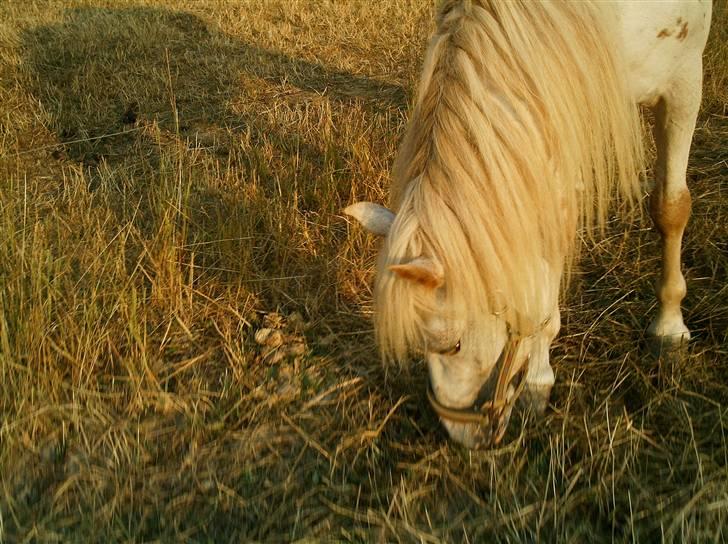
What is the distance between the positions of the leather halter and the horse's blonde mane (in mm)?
106

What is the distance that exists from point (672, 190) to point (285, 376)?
1630 mm

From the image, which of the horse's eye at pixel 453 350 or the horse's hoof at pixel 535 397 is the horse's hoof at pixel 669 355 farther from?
the horse's eye at pixel 453 350

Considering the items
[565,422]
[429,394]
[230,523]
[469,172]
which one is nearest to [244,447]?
[230,523]

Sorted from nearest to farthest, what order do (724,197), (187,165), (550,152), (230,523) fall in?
(550,152)
(230,523)
(724,197)
(187,165)

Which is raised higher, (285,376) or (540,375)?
(540,375)

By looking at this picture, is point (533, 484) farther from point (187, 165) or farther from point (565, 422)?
point (187, 165)

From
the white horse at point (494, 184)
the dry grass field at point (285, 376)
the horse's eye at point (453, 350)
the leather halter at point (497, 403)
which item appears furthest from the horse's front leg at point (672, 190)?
the horse's eye at point (453, 350)

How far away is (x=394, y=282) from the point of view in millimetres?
1408

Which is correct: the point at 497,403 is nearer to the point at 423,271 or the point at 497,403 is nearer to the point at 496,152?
the point at 423,271

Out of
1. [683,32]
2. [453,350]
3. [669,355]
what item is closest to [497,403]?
[453,350]

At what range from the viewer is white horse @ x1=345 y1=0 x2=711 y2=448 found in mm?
1417

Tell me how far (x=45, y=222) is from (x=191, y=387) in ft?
3.61

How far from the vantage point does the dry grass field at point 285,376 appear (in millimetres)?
1631

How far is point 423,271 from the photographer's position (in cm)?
132
